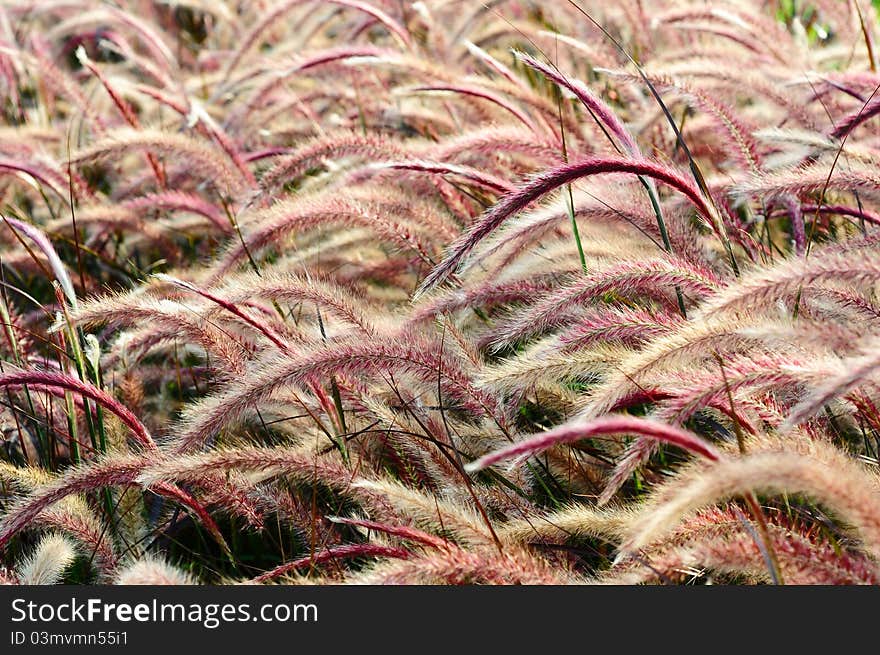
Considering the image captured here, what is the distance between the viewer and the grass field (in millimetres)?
1645

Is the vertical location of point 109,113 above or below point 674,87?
above

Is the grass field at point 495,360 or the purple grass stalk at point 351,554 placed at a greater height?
the grass field at point 495,360

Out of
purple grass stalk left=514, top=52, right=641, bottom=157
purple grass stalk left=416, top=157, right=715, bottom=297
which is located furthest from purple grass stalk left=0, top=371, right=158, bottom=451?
purple grass stalk left=514, top=52, right=641, bottom=157

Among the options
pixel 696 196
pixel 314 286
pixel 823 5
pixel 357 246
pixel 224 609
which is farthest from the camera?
pixel 823 5

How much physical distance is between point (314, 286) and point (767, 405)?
3.11ft

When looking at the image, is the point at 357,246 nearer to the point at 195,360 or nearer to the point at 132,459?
the point at 195,360

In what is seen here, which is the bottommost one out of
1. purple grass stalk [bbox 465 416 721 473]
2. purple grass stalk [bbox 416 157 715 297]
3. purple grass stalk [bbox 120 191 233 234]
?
purple grass stalk [bbox 465 416 721 473]

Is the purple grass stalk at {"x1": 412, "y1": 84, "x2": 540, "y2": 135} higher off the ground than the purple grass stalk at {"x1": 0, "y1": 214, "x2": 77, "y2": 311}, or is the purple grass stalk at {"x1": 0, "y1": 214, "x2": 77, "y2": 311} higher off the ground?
the purple grass stalk at {"x1": 412, "y1": 84, "x2": 540, "y2": 135}

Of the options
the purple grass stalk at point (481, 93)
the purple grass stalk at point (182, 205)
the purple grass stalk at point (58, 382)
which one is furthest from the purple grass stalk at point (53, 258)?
the purple grass stalk at point (481, 93)

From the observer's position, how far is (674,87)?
8.05 feet

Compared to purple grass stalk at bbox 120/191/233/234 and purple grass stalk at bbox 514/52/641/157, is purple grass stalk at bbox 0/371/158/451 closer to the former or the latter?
purple grass stalk at bbox 514/52/641/157

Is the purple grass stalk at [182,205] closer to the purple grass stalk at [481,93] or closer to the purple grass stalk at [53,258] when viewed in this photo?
the purple grass stalk at [53,258]

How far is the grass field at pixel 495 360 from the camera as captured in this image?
164 centimetres

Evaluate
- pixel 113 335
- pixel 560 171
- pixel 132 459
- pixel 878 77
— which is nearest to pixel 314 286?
pixel 132 459
